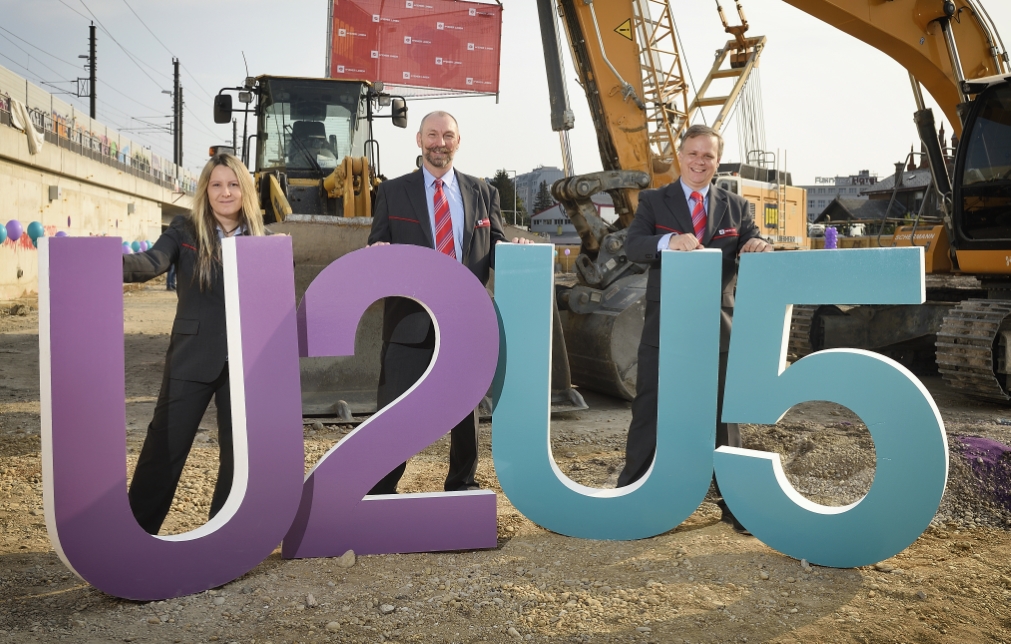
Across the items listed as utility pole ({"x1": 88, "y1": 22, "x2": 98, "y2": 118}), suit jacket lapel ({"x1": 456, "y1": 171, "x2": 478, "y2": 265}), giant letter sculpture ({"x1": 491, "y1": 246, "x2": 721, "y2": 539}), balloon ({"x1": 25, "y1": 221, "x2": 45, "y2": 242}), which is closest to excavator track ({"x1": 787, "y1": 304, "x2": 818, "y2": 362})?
giant letter sculpture ({"x1": 491, "y1": 246, "x2": 721, "y2": 539})

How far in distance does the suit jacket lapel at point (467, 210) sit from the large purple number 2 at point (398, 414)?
0.47 m

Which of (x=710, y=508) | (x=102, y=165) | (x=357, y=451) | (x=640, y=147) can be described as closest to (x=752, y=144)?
(x=640, y=147)

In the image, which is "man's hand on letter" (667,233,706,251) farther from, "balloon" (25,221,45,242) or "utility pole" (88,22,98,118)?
"utility pole" (88,22,98,118)

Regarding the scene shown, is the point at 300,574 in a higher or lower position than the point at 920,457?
lower

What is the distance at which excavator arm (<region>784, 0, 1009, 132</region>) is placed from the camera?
7418mm

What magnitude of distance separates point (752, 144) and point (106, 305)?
14982mm

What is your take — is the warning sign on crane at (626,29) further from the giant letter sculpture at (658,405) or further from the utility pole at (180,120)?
the utility pole at (180,120)

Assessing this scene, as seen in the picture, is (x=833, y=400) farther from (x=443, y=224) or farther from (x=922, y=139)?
(x=922, y=139)

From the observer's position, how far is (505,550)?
3709 millimetres

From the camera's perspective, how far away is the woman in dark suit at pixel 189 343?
332cm

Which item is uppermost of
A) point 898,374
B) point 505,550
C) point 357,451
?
point 898,374

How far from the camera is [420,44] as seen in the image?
54.4 feet

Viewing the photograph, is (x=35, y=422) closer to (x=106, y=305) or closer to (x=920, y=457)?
(x=106, y=305)

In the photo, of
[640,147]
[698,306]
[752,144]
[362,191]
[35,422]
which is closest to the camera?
[698,306]
